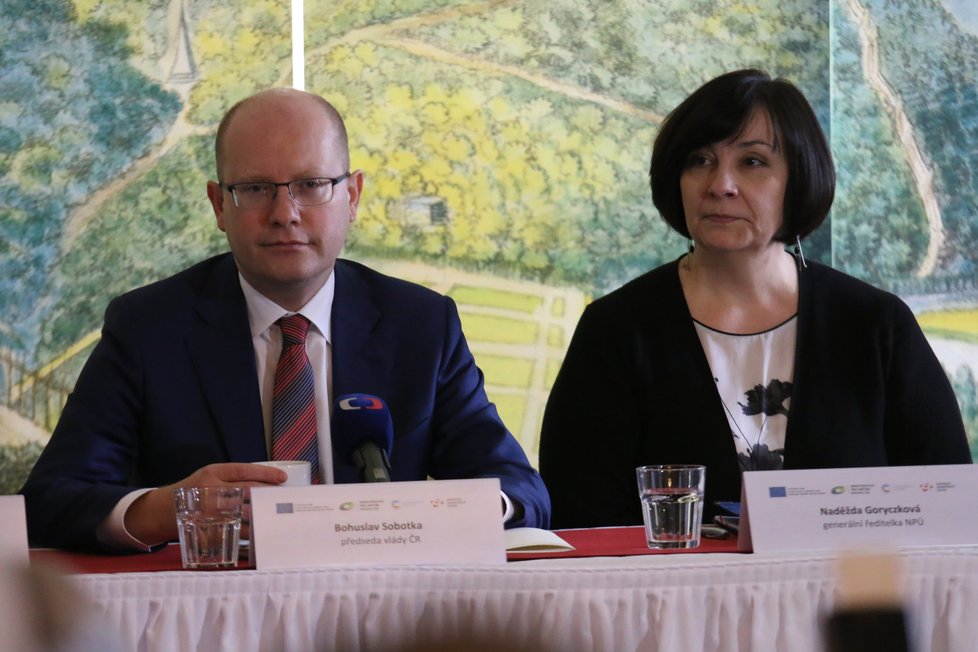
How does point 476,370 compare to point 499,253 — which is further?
point 499,253

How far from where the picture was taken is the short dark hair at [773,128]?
2.53m

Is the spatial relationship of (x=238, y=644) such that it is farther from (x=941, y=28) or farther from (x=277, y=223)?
(x=941, y=28)

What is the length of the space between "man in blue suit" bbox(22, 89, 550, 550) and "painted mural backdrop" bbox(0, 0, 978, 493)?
1.81 m

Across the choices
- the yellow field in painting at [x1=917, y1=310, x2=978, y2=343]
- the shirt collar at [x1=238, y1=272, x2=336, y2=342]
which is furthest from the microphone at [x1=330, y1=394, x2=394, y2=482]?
the yellow field in painting at [x1=917, y1=310, x2=978, y2=343]

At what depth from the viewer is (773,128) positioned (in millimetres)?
2547

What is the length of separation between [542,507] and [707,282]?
2.48 ft

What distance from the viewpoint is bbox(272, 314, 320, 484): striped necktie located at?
83.0 inches

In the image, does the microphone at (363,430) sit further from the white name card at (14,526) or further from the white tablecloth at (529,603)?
the white name card at (14,526)

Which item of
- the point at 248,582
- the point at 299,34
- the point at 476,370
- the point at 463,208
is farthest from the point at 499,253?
the point at 248,582

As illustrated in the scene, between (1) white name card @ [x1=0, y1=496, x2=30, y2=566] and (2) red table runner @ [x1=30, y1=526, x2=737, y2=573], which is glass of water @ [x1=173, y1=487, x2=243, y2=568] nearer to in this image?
(2) red table runner @ [x1=30, y1=526, x2=737, y2=573]

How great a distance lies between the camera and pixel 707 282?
261 cm

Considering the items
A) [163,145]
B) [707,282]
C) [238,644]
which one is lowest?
[238,644]

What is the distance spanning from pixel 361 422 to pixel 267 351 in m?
0.61

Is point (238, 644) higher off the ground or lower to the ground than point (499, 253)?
lower
